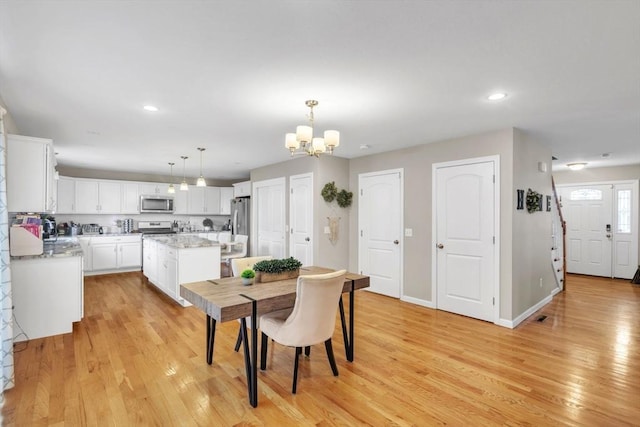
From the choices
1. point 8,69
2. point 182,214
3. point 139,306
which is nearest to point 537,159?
point 8,69

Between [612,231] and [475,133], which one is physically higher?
[475,133]

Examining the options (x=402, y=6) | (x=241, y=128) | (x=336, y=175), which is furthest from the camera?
(x=336, y=175)

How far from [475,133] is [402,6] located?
2.86m

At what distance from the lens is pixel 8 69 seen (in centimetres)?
225

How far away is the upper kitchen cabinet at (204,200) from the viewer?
8.30m

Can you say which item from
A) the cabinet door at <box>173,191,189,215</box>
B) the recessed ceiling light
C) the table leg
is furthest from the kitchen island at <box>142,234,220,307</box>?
the recessed ceiling light

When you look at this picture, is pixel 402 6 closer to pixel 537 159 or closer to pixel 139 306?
pixel 537 159

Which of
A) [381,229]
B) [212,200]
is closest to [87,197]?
[212,200]

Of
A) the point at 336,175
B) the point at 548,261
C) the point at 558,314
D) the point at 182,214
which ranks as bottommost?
the point at 558,314

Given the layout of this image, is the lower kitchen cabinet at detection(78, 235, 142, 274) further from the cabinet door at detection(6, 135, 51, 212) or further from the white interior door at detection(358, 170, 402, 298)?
the white interior door at detection(358, 170, 402, 298)

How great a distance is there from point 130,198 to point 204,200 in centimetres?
175

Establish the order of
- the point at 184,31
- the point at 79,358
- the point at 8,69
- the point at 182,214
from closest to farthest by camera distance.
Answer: the point at 184,31 → the point at 8,69 → the point at 79,358 → the point at 182,214

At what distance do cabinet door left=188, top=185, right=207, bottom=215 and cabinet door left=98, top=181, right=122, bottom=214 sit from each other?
160 centimetres

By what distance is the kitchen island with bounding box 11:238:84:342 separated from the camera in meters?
3.25
